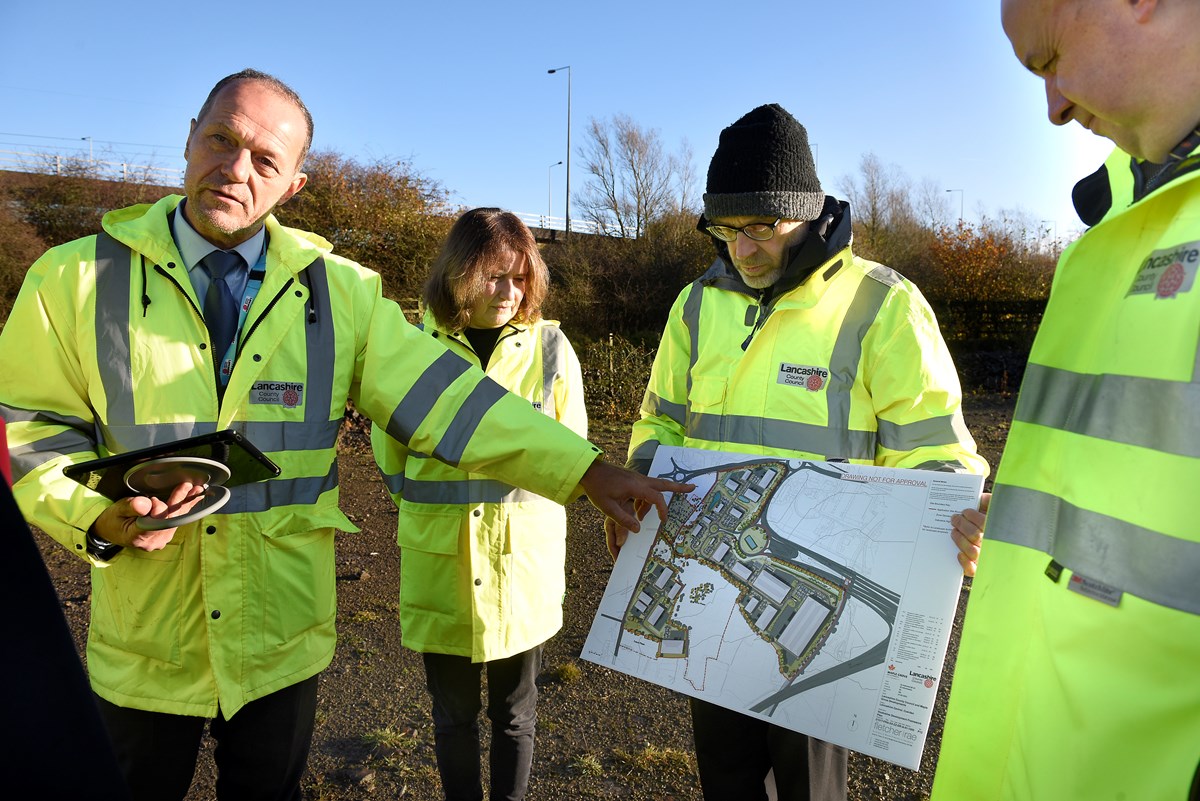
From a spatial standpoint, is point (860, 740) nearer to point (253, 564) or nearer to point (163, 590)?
point (253, 564)

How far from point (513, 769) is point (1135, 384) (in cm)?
277

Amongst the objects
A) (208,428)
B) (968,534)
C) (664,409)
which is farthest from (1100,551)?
(208,428)

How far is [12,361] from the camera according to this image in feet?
7.07

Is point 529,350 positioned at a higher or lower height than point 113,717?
higher

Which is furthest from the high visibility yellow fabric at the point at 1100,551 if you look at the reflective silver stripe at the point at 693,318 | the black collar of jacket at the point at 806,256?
the reflective silver stripe at the point at 693,318

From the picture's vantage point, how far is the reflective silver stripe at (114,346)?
2.21 m

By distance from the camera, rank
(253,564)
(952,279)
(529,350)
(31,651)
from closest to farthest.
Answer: (31,651) → (253,564) → (529,350) → (952,279)

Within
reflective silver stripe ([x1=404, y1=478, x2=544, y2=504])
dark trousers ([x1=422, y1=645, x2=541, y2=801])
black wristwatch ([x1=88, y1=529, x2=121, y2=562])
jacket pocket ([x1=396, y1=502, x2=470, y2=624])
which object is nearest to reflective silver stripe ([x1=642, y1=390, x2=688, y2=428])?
reflective silver stripe ([x1=404, y1=478, x2=544, y2=504])

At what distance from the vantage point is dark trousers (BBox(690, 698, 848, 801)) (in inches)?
94.3

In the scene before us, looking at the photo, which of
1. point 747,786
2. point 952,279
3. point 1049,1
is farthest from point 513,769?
point 952,279

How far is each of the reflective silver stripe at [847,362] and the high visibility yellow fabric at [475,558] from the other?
1342mm

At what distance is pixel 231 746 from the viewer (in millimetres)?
2404

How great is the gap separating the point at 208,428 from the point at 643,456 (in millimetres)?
1468

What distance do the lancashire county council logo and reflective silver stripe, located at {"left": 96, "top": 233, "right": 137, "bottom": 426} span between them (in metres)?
2.47
